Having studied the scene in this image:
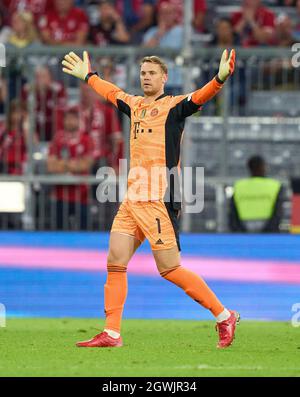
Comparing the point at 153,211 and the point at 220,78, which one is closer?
the point at 220,78

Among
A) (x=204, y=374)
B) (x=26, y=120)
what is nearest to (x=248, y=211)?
(x=26, y=120)

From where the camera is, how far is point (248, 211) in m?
14.1

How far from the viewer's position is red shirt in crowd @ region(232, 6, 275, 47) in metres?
17.0

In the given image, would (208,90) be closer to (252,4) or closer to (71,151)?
(71,151)

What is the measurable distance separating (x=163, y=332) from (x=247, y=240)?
2567mm

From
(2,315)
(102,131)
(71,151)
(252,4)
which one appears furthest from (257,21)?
(2,315)

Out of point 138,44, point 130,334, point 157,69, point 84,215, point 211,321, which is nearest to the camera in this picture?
point 157,69

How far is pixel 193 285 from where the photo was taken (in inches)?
377

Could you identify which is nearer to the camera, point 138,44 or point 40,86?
point 40,86

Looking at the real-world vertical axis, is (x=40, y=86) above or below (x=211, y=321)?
above

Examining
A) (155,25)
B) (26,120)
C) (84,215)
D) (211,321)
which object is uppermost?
(155,25)

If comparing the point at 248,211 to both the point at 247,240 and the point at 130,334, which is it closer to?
the point at 247,240

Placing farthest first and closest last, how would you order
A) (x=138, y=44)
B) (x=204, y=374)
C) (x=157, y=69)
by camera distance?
(x=138, y=44) < (x=157, y=69) < (x=204, y=374)

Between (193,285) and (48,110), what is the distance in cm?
506
